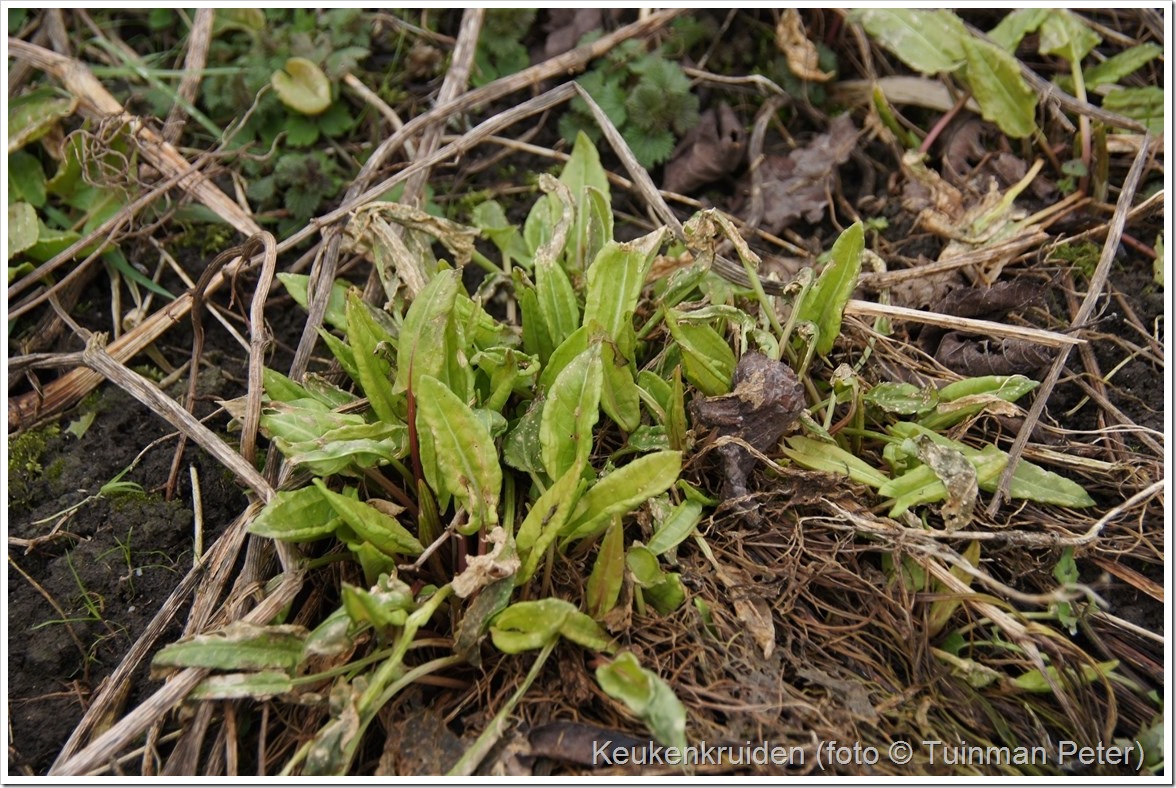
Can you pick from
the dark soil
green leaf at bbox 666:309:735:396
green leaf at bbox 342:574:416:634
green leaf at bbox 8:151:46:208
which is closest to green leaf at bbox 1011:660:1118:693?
the dark soil

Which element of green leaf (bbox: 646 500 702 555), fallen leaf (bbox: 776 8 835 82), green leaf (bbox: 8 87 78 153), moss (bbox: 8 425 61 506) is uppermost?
fallen leaf (bbox: 776 8 835 82)

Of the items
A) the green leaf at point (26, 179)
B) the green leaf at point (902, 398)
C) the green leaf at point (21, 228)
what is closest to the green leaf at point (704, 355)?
the green leaf at point (902, 398)

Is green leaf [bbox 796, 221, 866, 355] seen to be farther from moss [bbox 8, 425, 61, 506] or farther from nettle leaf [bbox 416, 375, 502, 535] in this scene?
moss [bbox 8, 425, 61, 506]

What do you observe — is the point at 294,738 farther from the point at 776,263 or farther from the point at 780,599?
the point at 776,263

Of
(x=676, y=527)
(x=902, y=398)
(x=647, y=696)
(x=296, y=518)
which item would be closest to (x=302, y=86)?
(x=296, y=518)

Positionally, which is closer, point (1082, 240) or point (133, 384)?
point (133, 384)

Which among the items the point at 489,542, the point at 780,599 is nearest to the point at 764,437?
the point at 780,599

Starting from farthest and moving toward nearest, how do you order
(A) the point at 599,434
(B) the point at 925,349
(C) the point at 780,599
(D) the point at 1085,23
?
(D) the point at 1085,23 < (B) the point at 925,349 < (A) the point at 599,434 < (C) the point at 780,599
